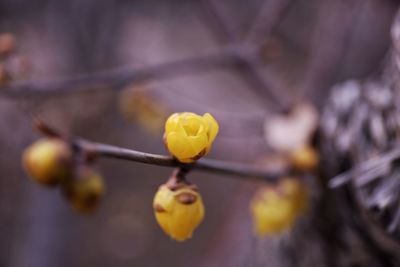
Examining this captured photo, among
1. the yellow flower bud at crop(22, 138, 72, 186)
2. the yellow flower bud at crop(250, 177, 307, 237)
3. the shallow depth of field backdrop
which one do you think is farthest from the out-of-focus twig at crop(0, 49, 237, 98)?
the yellow flower bud at crop(250, 177, 307, 237)

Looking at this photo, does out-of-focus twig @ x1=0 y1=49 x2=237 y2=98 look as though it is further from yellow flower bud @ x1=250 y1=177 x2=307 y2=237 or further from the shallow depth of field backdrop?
yellow flower bud @ x1=250 y1=177 x2=307 y2=237

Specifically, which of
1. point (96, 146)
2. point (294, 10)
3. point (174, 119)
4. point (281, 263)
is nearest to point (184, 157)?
point (174, 119)

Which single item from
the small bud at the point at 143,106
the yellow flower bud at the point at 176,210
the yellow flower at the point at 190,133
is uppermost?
the small bud at the point at 143,106

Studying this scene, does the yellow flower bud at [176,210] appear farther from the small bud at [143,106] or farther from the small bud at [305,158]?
the small bud at [143,106]

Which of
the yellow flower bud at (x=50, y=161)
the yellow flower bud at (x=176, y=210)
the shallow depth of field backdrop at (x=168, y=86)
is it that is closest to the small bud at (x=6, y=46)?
the shallow depth of field backdrop at (x=168, y=86)

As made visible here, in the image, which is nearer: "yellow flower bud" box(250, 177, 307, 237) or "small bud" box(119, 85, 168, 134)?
"yellow flower bud" box(250, 177, 307, 237)

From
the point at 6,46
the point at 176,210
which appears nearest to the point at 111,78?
the point at 6,46

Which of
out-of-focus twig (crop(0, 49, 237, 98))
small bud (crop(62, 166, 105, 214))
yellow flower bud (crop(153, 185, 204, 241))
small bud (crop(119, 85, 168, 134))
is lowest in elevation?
yellow flower bud (crop(153, 185, 204, 241))
